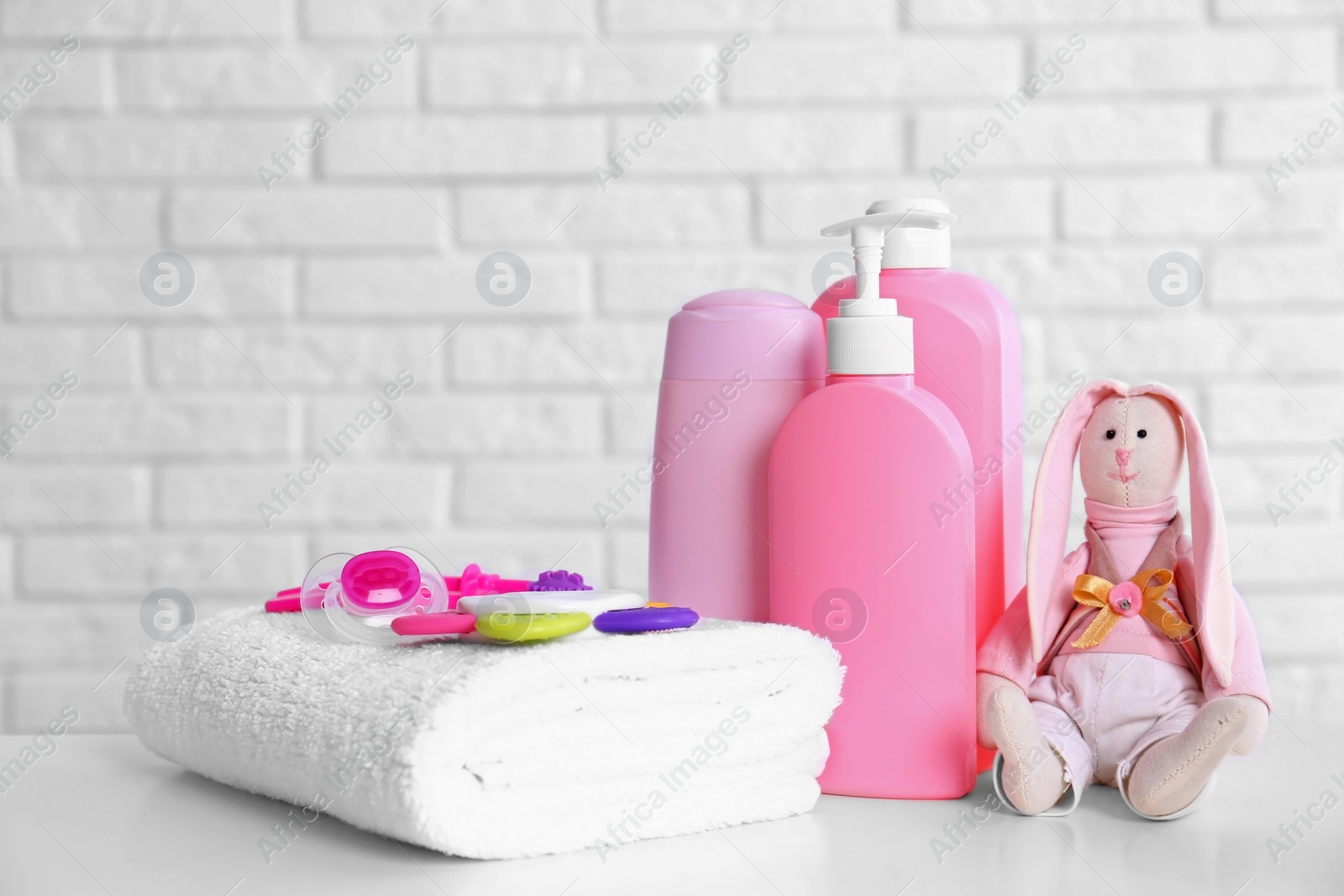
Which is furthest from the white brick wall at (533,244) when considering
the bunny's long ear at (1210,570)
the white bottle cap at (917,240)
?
the bunny's long ear at (1210,570)

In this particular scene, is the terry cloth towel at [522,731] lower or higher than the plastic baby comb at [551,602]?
lower

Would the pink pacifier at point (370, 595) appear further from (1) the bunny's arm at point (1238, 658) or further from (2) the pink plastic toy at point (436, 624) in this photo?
(1) the bunny's arm at point (1238, 658)

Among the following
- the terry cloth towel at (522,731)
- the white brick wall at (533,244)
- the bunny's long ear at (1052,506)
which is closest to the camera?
the terry cloth towel at (522,731)

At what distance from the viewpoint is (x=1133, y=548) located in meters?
0.60

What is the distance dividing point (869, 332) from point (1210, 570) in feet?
0.61

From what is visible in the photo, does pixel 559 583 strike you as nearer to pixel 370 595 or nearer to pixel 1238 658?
pixel 370 595

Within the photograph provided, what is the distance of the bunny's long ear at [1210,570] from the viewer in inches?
22.3

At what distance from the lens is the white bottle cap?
656 millimetres

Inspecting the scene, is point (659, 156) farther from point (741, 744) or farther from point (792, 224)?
point (741, 744)

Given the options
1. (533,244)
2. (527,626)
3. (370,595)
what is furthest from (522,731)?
(533,244)

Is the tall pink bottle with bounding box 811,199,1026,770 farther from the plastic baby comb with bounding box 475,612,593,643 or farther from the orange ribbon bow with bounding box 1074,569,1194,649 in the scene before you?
the plastic baby comb with bounding box 475,612,593,643

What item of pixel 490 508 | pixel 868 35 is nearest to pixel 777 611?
pixel 490 508

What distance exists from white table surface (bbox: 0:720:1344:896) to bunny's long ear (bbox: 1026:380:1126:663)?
95 millimetres

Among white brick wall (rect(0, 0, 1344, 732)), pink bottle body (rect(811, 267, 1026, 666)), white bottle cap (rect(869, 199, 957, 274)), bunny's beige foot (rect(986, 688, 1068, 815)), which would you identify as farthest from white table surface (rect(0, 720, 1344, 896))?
white brick wall (rect(0, 0, 1344, 732))
